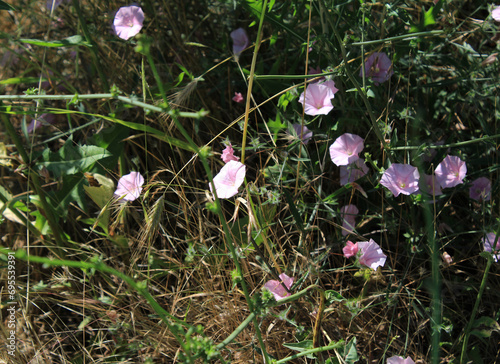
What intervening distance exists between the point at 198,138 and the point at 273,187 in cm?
35

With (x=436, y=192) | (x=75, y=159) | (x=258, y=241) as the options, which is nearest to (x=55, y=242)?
(x=75, y=159)

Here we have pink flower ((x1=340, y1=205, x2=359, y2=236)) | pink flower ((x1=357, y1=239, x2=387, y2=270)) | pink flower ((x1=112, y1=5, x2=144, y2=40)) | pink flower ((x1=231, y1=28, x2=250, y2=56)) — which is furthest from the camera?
pink flower ((x1=231, y1=28, x2=250, y2=56))

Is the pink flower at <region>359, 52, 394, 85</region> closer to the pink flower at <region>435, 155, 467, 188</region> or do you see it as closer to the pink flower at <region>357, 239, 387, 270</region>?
the pink flower at <region>435, 155, 467, 188</region>

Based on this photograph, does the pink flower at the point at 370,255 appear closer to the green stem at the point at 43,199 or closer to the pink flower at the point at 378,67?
the pink flower at the point at 378,67

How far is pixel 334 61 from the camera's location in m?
1.31

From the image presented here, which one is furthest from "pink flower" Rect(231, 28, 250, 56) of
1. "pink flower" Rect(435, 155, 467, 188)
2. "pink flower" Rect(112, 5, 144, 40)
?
"pink flower" Rect(435, 155, 467, 188)

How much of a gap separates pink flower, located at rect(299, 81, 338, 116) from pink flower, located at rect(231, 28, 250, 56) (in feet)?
1.48

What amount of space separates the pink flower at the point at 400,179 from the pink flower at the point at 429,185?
8cm

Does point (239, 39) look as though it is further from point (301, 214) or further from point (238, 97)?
point (301, 214)

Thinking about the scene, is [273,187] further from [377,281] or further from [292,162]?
[377,281]

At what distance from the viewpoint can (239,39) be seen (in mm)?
1745

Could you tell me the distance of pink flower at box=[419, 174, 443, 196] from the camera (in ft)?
4.30

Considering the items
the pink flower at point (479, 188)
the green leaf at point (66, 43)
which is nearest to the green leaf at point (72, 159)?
the green leaf at point (66, 43)

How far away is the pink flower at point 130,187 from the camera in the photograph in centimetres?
138
